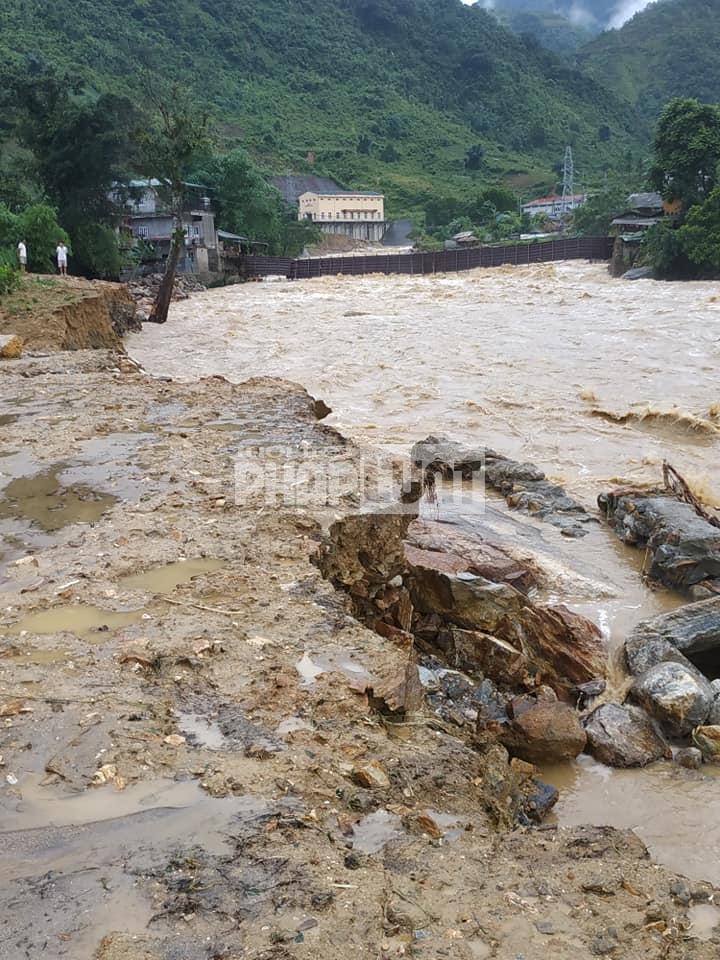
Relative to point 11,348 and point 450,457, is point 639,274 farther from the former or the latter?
point 11,348

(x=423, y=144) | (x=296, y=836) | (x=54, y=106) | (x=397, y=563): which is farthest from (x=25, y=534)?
(x=423, y=144)

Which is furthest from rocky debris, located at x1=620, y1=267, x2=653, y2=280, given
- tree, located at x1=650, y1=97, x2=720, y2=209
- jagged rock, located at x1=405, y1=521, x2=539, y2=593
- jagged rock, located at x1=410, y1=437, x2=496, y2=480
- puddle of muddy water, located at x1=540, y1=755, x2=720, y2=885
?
puddle of muddy water, located at x1=540, y1=755, x2=720, y2=885

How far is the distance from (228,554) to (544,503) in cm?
567

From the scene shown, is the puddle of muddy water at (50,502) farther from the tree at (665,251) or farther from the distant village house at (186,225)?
the distant village house at (186,225)

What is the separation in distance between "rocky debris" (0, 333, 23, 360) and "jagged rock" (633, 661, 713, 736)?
1121 cm

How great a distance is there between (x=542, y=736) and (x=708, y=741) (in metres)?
1.16

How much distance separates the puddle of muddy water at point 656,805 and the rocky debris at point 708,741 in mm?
75

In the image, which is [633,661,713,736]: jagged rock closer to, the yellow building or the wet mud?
the wet mud

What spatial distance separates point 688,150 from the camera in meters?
37.7

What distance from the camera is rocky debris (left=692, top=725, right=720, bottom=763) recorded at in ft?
16.5

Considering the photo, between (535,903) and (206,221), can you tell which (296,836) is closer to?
(535,903)

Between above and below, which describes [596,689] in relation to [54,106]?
below

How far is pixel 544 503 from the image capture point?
32.7ft

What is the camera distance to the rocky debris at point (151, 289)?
93.6 feet
